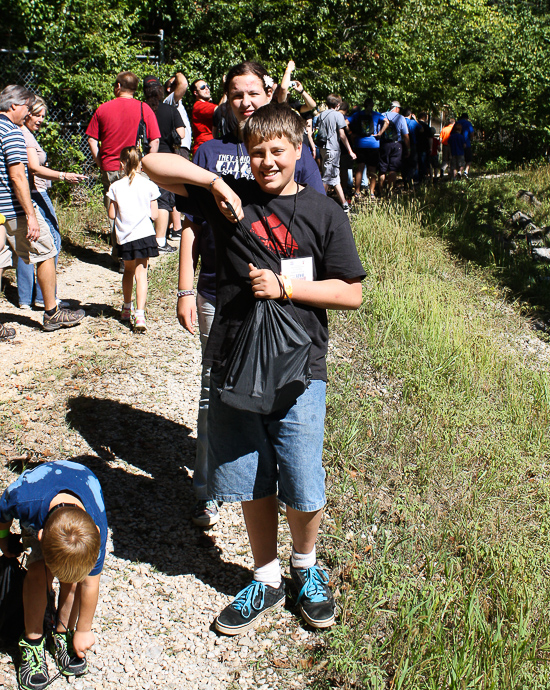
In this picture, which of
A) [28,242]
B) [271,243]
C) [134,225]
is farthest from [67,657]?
[134,225]

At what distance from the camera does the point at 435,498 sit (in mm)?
3703

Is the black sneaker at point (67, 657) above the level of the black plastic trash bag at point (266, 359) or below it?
below

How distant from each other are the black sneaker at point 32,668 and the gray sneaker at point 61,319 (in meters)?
→ 3.49

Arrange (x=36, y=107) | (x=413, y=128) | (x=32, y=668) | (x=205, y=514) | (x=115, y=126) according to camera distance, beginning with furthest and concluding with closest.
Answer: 1. (x=413, y=128)
2. (x=115, y=126)
3. (x=36, y=107)
4. (x=205, y=514)
5. (x=32, y=668)

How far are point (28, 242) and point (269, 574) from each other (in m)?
3.76

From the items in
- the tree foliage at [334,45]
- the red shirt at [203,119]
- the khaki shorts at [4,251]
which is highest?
the tree foliage at [334,45]

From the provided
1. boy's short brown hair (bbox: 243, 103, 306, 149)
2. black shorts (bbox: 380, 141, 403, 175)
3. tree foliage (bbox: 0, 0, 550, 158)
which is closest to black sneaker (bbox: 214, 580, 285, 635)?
boy's short brown hair (bbox: 243, 103, 306, 149)

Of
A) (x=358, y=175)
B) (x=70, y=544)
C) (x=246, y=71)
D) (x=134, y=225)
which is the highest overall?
(x=246, y=71)

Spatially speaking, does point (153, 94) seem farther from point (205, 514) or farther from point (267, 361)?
point (267, 361)

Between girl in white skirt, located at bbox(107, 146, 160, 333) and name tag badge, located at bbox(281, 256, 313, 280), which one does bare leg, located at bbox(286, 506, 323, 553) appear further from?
girl in white skirt, located at bbox(107, 146, 160, 333)

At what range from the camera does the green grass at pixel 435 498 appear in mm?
2584

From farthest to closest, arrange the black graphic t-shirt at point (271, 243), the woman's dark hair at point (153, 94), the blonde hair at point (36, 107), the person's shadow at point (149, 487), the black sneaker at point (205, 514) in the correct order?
the woman's dark hair at point (153, 94) → the blonde hair at point (36, 107) → the black sneaker at point (205, 514) → the person's shadow at point (149, 487) → the black graphic t-shirt at point (271, 243)

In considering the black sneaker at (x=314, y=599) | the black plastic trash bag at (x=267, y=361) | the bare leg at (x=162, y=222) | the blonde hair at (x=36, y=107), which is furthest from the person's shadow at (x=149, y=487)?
the bare leg at (x=162, y=222)

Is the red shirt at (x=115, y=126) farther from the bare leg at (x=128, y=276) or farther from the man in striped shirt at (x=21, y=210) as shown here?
the bare leg at (x=128, y=276)
